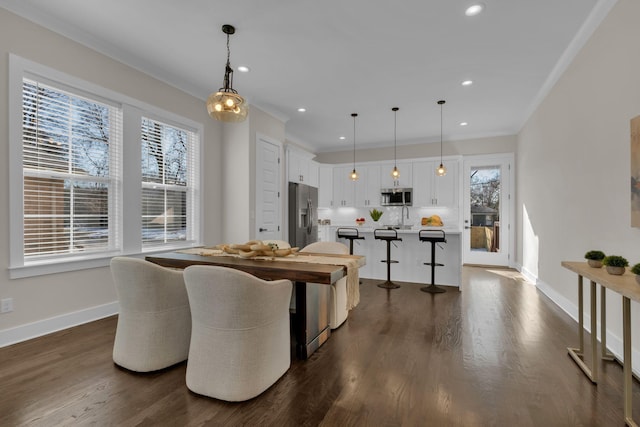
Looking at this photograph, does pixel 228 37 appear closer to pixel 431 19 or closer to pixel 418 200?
pixel 431 19

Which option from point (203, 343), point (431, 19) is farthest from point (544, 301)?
point (203, 343)

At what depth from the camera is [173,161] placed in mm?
4254

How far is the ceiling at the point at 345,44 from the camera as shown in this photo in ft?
8.94

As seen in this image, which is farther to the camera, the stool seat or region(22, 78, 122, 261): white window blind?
the stool seat

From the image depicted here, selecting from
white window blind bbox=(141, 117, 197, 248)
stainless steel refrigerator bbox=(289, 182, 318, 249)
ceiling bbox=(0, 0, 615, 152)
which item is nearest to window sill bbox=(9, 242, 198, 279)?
white window blind bbox=(141, 117, 197, 248)

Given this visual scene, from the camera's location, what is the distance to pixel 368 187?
763cm

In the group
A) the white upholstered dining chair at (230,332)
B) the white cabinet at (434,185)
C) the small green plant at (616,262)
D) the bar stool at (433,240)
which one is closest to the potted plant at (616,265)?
the small green plant at (616,262)

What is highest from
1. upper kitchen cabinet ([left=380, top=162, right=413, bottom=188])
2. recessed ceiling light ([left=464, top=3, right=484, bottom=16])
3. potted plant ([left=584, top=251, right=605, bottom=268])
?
recessed ceiling light ([left=464, top=3, right=484, bottom=16])

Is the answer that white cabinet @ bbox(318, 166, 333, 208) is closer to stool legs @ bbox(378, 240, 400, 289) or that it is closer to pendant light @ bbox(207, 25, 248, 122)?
stool legs @ bbox(378, 240, 400, 289)

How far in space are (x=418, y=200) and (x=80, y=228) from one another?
6091 millimetres

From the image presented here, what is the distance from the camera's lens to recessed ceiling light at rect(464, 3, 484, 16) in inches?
104

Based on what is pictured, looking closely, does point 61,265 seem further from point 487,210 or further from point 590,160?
point 487,210

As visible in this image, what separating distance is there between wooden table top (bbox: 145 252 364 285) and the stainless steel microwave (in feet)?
15.4

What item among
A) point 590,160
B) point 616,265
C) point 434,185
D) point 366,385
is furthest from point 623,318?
point 434,185
